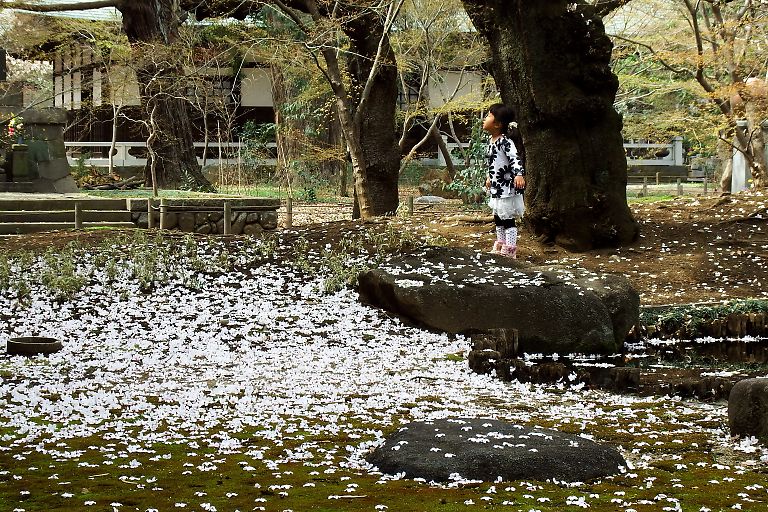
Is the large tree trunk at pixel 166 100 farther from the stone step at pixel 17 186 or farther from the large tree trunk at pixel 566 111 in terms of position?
the large tree trunk at pixel 566 111

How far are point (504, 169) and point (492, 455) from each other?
6739 millimetres

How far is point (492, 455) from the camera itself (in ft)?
14.6

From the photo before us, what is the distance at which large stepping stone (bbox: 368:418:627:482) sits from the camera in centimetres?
440

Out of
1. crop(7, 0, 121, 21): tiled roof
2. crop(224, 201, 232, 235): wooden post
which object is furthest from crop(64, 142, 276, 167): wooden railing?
crop(224, 201, 232, 235): wooden post

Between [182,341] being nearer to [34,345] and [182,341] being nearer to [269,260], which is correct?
[34,345]

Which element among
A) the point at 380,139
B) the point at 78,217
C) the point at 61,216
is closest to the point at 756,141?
the point at 380,139

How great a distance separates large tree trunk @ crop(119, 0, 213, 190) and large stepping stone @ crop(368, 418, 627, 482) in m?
19.3

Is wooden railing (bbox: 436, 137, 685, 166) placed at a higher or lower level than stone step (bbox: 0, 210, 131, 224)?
higher

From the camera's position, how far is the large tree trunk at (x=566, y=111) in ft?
39.0

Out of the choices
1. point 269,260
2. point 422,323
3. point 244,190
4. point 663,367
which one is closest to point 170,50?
point 244,190

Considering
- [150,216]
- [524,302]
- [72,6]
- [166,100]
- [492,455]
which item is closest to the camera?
[492,455]

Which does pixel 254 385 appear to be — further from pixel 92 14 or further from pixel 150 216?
pixel 92 14

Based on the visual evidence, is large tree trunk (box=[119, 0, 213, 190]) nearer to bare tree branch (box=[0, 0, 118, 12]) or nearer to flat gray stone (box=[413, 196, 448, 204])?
bare tree branch (box=[0, 0, 118, 12])

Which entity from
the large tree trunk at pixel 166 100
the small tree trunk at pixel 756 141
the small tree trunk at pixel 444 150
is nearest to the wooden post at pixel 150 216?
the large tree trunk at pixel 166 100
